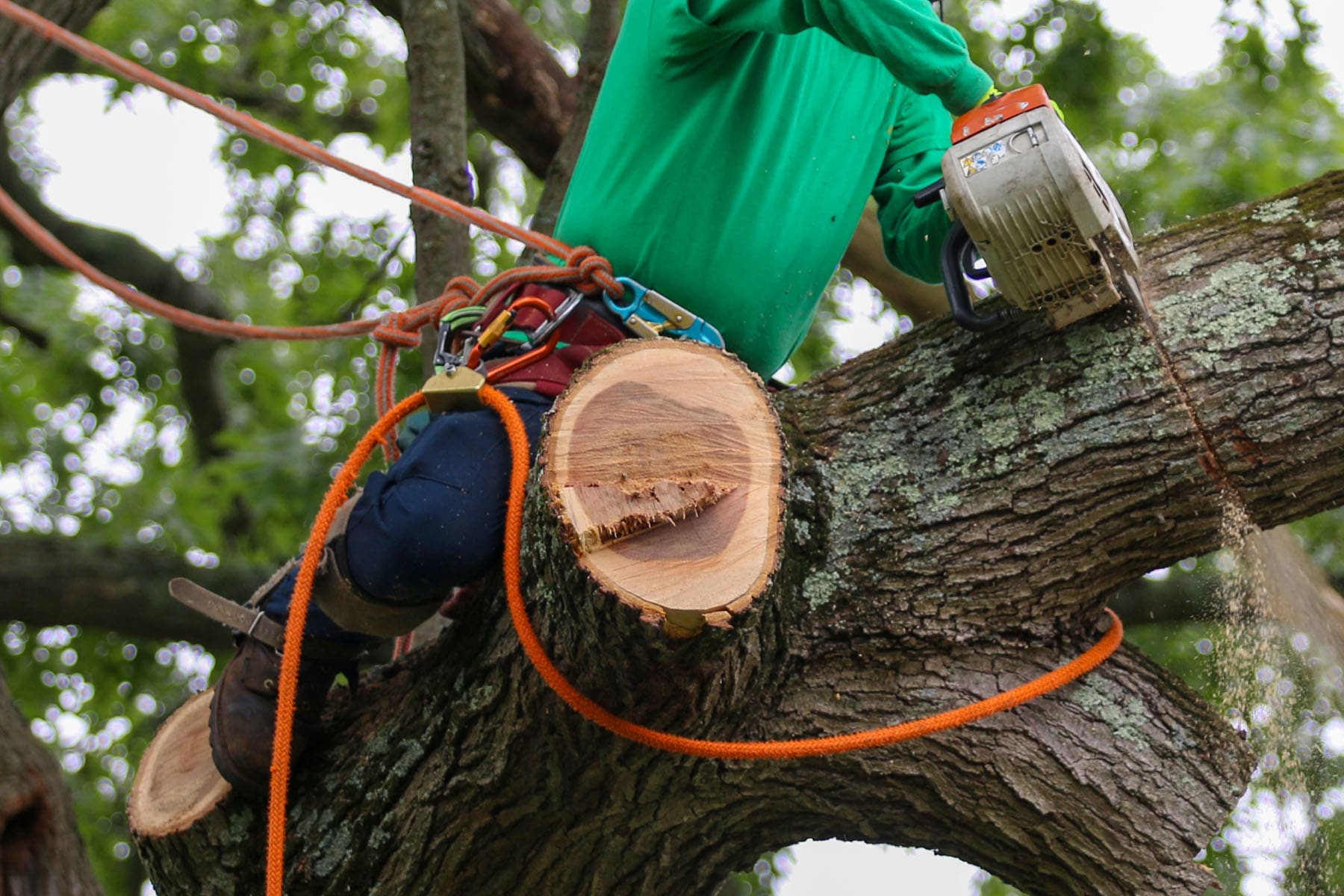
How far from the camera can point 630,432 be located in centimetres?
168

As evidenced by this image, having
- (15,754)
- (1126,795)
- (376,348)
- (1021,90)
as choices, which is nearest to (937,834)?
(1126,795)

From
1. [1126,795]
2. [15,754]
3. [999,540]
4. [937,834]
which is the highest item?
[999,540]

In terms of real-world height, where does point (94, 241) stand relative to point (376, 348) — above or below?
below

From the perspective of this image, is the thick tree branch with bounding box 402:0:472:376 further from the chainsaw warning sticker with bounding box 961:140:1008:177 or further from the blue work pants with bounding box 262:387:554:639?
the chainsaw warning sticker with bounding box 961:140:1008:177

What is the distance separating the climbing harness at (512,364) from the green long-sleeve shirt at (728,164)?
0.08 m

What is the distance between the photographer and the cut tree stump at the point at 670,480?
1.57 metres

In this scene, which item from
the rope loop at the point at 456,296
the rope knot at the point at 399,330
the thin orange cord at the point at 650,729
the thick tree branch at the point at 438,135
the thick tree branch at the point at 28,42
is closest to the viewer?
the thin orange cord at the point at 650,729

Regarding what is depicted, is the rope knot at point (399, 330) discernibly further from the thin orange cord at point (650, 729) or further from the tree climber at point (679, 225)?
the thin orange cord at point (650, 729)

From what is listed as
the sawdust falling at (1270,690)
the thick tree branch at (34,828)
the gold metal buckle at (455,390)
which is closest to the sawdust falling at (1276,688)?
the sawdust falling at (1270,690)

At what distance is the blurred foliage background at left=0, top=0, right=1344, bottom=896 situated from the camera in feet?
16.0

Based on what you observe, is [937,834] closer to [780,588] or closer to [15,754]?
[780,588]

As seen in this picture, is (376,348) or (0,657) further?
(0,657)

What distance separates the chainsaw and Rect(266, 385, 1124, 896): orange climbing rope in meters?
0.56

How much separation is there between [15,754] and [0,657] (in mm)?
3296
